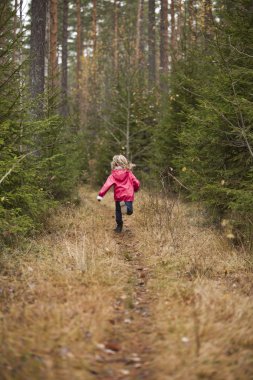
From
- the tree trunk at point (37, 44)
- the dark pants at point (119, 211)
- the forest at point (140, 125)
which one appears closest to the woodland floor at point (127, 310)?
the forest at point (140, 125)

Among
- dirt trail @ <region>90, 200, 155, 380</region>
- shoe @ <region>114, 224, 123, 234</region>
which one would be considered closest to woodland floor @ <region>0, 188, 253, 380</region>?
dirt trail @ <region>90, 200, 155, 380</region>

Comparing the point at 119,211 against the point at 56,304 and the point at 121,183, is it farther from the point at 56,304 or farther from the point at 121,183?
the point at 56,304

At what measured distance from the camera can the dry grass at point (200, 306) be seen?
127 inches

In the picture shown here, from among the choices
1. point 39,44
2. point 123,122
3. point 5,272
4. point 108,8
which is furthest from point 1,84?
point 108,8

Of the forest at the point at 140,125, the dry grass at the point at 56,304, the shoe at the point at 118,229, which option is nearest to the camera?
the dry grass at the point at 56,304

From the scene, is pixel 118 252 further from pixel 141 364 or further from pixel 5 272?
pixel 141 364

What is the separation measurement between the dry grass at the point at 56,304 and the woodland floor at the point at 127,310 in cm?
1

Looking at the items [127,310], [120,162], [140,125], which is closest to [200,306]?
[127,310]

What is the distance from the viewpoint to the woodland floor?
126 inches

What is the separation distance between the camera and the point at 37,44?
32.9 ft

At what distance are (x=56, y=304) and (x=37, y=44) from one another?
26.9 ft

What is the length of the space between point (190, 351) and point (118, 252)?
3.25m

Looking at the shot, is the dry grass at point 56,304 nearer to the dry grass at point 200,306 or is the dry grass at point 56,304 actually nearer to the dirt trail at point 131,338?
the dirt trail at point 131,338

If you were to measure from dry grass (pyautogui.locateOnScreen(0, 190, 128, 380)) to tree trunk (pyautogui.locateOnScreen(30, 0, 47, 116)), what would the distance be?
5.23m
